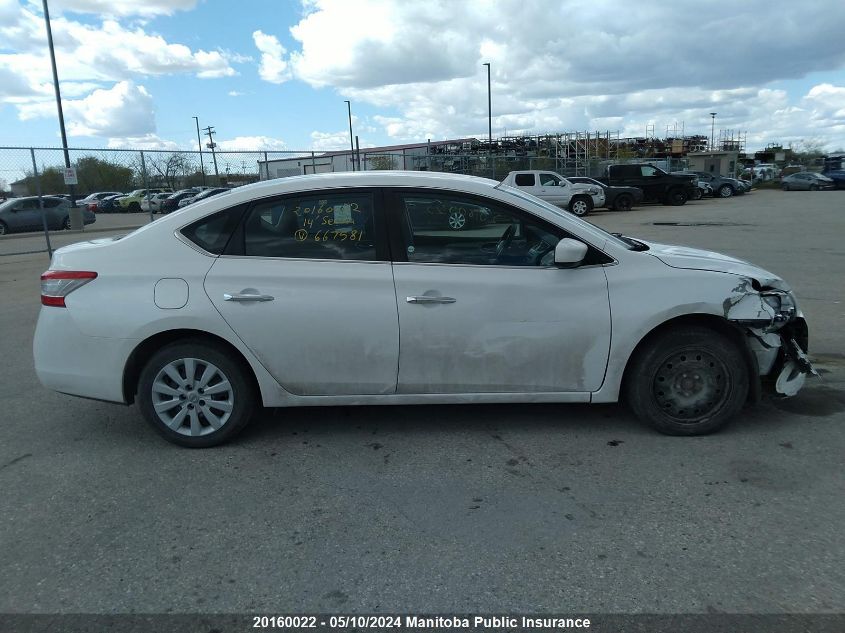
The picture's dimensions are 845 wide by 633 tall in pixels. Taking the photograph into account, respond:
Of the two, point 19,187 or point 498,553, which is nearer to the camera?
point 498,553

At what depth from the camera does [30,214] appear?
80.6 feet

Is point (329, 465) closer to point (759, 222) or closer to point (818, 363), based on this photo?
point (818, 363)

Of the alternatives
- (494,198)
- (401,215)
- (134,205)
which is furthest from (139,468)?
(134,205)

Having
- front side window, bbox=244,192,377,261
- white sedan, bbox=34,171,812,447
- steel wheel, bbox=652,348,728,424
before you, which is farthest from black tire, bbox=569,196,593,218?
front side window, bbox=244,192,377,261

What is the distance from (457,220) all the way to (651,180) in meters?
29.5

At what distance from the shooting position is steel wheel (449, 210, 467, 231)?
4156 mm

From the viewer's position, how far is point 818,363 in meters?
5.65

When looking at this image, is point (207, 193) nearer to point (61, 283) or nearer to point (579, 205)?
point (61, 283)

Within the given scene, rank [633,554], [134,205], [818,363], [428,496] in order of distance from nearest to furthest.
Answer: [633,554] < [428,496] < [818,363] < [134,205]

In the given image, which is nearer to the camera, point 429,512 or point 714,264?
point 429,512

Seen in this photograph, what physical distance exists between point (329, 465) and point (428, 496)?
28.7 inches

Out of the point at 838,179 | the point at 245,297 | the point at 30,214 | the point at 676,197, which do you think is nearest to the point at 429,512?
the point at 245,297

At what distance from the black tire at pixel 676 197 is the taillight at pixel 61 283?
101 feet

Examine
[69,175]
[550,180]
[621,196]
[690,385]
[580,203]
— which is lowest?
[690,385]
